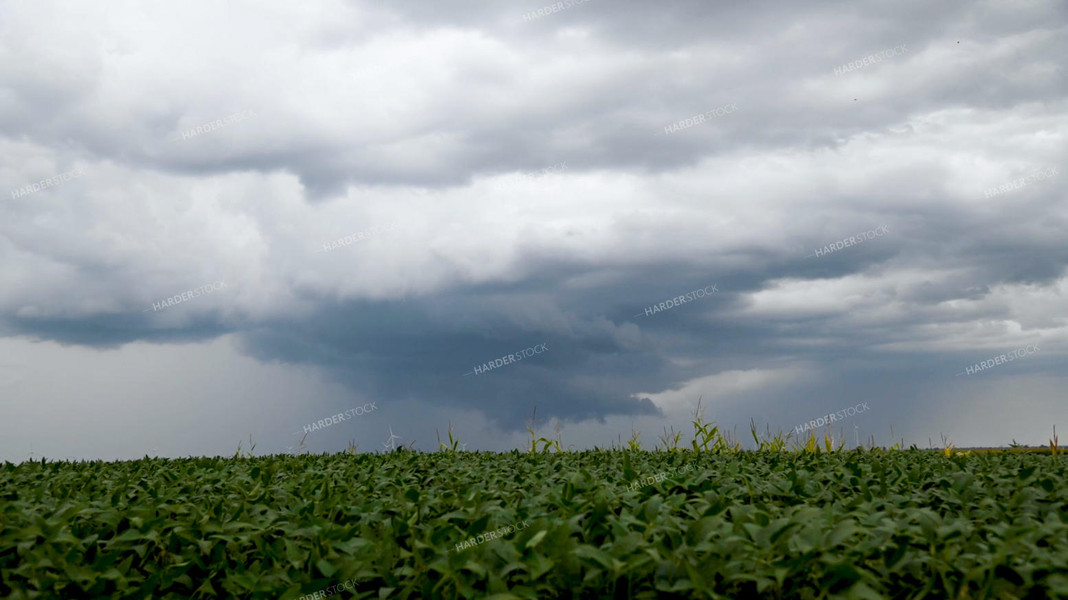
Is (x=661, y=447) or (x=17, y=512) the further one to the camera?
(x=661, y=447)

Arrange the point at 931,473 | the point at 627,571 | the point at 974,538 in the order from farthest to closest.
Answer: the point at 931,473
the point at 974,538
the point at 627,571

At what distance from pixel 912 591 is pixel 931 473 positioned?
2931 mm

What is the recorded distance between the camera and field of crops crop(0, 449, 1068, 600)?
9.21 feet

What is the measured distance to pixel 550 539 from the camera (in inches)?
120

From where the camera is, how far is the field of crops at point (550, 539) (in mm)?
2807

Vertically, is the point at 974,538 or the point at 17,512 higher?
the point at 17,512

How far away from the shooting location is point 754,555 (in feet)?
9.29

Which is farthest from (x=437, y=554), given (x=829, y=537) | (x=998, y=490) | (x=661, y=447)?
(x=661, y=447)

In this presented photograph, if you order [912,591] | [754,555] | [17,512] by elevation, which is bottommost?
[912,591]

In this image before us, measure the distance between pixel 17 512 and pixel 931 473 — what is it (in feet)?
19.1

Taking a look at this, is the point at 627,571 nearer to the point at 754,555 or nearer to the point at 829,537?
the point at 754,555

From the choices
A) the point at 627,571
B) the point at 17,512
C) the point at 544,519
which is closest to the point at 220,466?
the point at 17,512

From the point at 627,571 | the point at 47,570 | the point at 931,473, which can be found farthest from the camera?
the point at 931,473

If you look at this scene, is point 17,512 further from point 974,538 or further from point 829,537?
point 974,538
